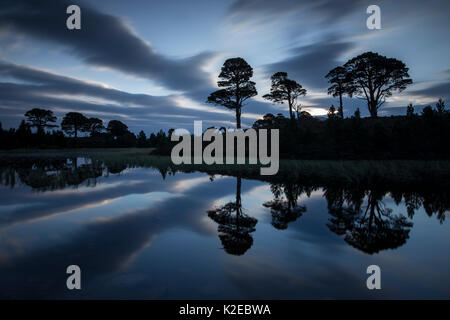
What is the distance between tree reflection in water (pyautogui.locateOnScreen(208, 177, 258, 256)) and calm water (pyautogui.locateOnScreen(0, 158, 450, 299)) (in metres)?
0.03

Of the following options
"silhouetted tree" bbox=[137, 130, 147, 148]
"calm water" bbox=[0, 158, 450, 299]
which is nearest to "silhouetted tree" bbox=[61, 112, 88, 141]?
"silhouetted tree" bbox=[137, 130, 147, 148]

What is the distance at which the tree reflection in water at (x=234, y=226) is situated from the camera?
4.78m

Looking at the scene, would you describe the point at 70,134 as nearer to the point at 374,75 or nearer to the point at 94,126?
the point at 94,126

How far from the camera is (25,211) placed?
7.33 metres

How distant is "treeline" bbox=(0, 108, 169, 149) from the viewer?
60562 mm

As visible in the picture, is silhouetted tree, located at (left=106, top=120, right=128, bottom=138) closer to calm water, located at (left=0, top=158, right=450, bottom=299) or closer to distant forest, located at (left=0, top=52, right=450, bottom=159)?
distant forest, located at (left=0, top=52, right=450, bottom=159)

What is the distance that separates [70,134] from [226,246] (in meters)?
100

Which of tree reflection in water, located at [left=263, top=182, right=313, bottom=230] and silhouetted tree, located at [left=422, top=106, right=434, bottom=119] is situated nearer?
tree reflection in water, located at [left=263, top=182, right=313, bottom=230]

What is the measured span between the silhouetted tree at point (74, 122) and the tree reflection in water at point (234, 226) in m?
90.3

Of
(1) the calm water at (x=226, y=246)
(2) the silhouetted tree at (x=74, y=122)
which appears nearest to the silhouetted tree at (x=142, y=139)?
(2) the silhouetted tree at (x=74, y=122)

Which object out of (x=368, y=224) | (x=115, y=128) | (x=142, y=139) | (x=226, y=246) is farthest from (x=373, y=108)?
(x=115, y=128)
